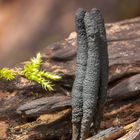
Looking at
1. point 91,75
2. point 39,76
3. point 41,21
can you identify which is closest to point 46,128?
point 39,76

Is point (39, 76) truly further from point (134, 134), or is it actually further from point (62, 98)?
point (134, 134)

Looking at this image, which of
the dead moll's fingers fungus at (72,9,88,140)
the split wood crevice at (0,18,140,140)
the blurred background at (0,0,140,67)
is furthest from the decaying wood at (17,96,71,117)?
the blurred background at (0,0,140,67)

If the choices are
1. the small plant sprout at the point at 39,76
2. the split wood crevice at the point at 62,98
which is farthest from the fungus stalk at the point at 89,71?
the small plant sprout at the point at 39,76

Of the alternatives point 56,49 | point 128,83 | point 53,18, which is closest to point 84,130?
point 128,83

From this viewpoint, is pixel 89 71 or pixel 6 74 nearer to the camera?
pixel 89 71

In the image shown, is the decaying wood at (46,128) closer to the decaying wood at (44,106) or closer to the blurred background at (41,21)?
the decaying wood at (44,106)

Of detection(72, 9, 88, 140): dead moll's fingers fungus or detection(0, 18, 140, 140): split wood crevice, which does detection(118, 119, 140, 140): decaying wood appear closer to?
detection(0, 18, 140, 140): split wood crevice
